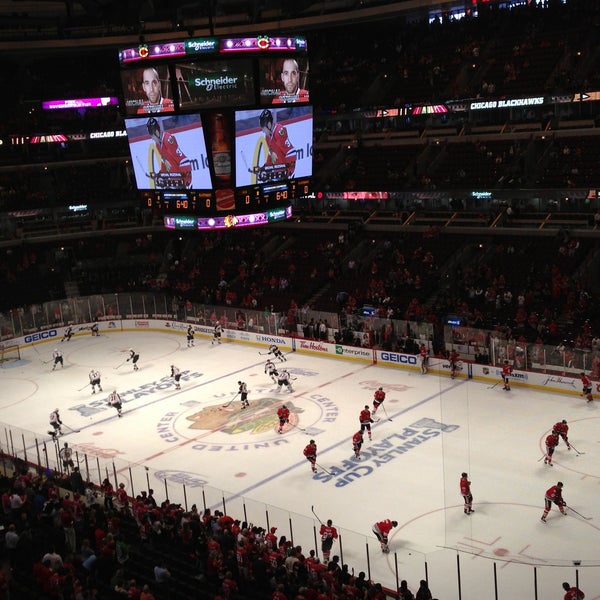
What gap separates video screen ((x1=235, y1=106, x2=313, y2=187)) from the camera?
2594cm

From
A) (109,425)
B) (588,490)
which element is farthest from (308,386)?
(588,490)

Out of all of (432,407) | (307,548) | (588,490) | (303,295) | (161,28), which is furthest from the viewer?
(161,28)

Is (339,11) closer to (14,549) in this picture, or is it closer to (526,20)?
(526,20)

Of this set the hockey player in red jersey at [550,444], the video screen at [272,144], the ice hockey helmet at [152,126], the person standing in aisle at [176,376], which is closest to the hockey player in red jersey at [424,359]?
the video screen at [272,144]

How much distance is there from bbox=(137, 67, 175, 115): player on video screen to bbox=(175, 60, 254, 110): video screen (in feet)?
1.98

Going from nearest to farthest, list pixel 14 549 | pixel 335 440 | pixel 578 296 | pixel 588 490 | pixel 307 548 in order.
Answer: pixel 14 549 → pixel 307 548 → pixel 588 490 → pixel 335 440 → pixel 578 296

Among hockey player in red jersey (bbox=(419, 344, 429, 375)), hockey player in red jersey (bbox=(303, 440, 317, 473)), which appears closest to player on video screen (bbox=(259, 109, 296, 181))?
hockey player in red jersey (bbox=(419, 344, 429, 375))

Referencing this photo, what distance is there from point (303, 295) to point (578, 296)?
500 inches

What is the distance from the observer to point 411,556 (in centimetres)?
1570

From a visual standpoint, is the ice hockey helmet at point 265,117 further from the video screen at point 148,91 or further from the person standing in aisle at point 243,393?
the person standing in aisle at point 243,393

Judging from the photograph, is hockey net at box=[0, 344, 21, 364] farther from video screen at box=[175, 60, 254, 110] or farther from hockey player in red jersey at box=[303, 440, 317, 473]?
hockey player in red jersey at box=[303, 440, 317, 473]

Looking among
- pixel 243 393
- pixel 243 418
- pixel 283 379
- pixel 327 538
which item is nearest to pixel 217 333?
pixel 283 379

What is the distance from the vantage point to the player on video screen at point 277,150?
2633 centimetres

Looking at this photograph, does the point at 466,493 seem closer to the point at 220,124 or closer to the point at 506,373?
the point at 506,373
